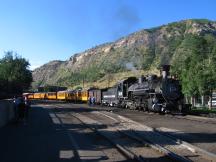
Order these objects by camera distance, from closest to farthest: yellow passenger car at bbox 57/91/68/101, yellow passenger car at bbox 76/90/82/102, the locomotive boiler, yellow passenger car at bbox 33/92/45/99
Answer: the locomotive boiler, yellow passenger car at bbox 76/90/82/102, yellow passenger car at bbox 57/91/68/101, yellow passenger car at bbox 33/92/45/99

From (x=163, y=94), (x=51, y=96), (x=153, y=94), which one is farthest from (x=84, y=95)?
(x=163, y=94)

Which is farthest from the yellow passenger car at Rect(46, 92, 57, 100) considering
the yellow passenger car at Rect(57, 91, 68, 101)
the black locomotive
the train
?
the black locomotive

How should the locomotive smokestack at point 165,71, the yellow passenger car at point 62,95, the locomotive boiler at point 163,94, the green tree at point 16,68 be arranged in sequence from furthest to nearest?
the green tree at point 16,68, the yellow passenger car at point 62,95, the locomotive smokestack at point 165,71, the locomotive boiler at point 163,94

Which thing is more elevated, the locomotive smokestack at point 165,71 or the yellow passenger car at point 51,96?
the locomotive smokestack at point 165,71

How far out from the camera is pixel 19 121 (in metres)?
30.2

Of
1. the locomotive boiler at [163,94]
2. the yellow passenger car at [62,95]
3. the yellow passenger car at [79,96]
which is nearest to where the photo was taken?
the locomotive boiler at [163,94]

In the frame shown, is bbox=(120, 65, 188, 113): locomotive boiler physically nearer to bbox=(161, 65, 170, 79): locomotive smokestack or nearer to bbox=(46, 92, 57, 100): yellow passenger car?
bbox=(161, 65, 170, 79): locomotive smokestack

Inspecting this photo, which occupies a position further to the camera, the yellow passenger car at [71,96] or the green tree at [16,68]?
the green tree at [16,68]

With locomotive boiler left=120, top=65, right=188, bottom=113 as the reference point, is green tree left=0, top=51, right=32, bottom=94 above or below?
above

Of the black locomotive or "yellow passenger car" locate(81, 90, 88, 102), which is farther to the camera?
"yellow passenger car" locate(81, 90, 88, 102)

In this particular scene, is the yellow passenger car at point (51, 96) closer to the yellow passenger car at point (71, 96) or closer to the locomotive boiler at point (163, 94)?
the yellow passenger car at point (71, 96)

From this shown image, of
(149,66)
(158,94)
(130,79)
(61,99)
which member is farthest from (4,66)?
(158,94)

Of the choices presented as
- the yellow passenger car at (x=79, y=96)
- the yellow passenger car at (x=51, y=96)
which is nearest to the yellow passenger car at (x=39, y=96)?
the yellow passenger car at (x=51, y=96)

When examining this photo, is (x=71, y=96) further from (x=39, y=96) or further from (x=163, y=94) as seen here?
(x=163, y=94)
